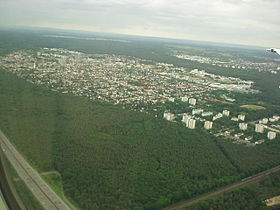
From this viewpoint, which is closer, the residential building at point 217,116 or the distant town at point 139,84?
the distant town at point 139,84

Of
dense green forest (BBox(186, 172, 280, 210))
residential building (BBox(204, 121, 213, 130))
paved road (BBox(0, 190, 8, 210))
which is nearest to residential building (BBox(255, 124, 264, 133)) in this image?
residential building (BBox(204, 121, 213, 130))

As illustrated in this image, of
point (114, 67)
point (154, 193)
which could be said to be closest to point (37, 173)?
point (154, 193)

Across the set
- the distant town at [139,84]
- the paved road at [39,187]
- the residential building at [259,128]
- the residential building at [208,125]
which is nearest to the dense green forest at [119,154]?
the paved road at [39,187]

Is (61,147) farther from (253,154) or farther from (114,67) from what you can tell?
(114,67)

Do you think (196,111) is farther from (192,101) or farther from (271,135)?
(271,135)

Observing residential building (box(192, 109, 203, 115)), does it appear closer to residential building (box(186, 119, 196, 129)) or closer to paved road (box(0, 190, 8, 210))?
residential building (box(186, 119, 196, 129))

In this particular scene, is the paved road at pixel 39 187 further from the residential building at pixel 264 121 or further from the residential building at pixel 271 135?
the residential building at pixel 264 121

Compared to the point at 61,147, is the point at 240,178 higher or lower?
lower
